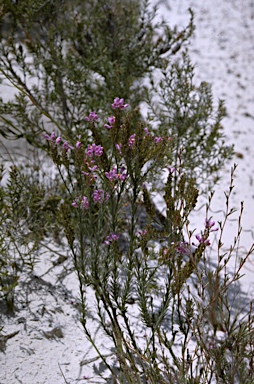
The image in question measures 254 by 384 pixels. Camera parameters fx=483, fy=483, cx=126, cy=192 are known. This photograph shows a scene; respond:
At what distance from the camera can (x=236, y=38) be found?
8672 millimetres

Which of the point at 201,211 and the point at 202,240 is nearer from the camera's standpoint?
the point at 202,240

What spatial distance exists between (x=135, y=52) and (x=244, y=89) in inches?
148

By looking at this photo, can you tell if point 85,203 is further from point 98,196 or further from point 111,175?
point 111,175

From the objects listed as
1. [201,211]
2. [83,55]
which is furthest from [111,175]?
[201,211]

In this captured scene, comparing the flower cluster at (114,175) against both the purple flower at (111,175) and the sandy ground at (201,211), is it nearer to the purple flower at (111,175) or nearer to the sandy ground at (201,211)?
the purple flower at (111,175)

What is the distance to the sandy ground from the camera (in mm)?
2438

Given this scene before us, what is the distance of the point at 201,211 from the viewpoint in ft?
15.2

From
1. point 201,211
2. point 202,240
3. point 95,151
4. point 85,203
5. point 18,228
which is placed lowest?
point 202,240

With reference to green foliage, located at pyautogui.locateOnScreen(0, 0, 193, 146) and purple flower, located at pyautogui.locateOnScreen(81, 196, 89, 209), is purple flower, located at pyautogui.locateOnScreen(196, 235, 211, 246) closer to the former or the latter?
purple flower, located at pyautogui.locateOnScreen(81, 196, 89, 209)

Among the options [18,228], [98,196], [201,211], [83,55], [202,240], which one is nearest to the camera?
[202,240]

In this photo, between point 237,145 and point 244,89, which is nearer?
point 237,145

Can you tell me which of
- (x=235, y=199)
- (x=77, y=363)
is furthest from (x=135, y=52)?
(x=77, y=363)

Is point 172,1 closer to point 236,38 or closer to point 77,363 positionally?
point 236,38

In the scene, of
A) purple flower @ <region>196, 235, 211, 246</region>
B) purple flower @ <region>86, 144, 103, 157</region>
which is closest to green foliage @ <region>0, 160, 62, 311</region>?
purple flower @ <region>86, 144, 103, 157</region>
